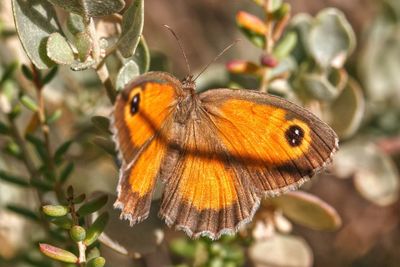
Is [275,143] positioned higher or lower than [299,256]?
higher

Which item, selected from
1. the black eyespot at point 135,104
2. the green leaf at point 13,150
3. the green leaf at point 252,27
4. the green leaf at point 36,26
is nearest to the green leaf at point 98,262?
the black eyespot at point 135,104

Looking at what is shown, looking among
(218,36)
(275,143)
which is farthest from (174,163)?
(218,36)

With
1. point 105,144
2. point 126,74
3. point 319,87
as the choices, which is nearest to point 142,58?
point 126,74

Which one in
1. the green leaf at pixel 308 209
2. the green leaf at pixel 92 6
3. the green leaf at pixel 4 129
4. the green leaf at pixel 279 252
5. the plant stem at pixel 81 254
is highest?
the green leaf at pixel 92 6

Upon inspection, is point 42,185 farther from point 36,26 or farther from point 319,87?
point 319,87

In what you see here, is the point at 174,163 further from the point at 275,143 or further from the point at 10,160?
the point at 10,160

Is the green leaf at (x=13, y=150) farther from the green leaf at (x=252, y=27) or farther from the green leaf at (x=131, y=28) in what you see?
the green leaf at (x=252, y=27)
